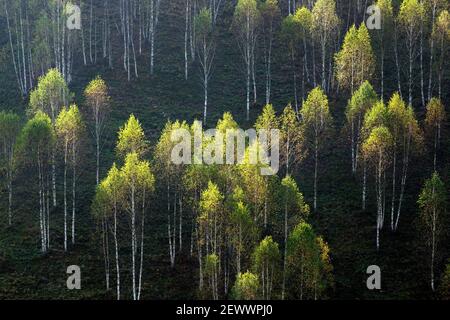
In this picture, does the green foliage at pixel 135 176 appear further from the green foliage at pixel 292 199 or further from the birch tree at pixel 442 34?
the birch tree at pixel 442 34

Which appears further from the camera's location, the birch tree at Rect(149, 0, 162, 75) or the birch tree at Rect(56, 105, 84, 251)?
the birch tree at Rect(149, 0, 162, 75)

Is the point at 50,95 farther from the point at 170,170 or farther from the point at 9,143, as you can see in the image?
the point at 170,170

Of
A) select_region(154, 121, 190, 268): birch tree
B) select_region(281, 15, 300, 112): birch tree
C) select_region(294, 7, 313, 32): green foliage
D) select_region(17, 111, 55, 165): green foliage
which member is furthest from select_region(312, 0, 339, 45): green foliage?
select_region(17, 111, 55, 165): green foliage

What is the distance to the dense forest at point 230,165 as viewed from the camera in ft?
168

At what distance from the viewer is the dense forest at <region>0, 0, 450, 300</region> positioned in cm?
5116

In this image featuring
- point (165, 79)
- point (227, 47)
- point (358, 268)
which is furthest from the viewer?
point (227, 47)

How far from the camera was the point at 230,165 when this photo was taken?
5553cm

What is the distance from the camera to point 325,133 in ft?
217

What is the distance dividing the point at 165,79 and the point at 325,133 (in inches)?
1188

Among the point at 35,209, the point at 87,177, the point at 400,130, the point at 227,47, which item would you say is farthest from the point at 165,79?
the point at 400,130

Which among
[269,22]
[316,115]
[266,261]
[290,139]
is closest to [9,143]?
[290,139]

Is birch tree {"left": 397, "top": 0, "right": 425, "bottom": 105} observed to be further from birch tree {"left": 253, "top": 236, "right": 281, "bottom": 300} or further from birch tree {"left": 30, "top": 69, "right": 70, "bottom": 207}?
birch tree {"left": 30, "top": 69, "right": 70, "bottom": 207}
